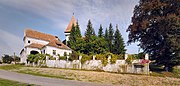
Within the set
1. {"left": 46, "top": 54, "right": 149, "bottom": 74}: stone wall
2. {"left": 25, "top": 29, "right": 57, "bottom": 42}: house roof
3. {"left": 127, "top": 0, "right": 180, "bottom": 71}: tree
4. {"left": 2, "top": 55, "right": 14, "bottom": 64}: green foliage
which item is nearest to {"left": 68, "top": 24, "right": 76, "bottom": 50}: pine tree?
{"left": 25, "top": 29, "right": 57, "bottom": 42}: house roof

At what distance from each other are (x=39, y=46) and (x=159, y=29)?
33.9 metres

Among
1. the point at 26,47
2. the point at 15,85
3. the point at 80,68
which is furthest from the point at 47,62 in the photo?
the point at 15,85

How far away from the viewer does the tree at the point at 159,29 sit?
24109 mm

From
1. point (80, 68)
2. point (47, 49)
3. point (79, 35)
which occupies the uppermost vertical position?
point (79, 35)

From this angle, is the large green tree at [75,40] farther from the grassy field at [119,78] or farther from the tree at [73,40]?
the grassy field at [119,78]

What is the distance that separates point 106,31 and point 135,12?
35.1 meters

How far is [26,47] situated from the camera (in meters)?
49.1

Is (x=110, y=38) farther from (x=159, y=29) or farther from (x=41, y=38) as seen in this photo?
(x=159, y=29)

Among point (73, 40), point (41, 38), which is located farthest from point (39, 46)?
point (73, 40)

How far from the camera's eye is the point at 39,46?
51.2m

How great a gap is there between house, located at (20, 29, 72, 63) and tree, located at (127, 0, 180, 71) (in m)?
23.4

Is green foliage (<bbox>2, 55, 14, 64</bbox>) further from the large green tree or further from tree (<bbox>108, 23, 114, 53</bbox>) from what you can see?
tree (<bbox>108, 23, 114, 53</bbox>)

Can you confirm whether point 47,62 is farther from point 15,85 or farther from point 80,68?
point 15,85

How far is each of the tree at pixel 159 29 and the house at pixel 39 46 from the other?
23.4 m
